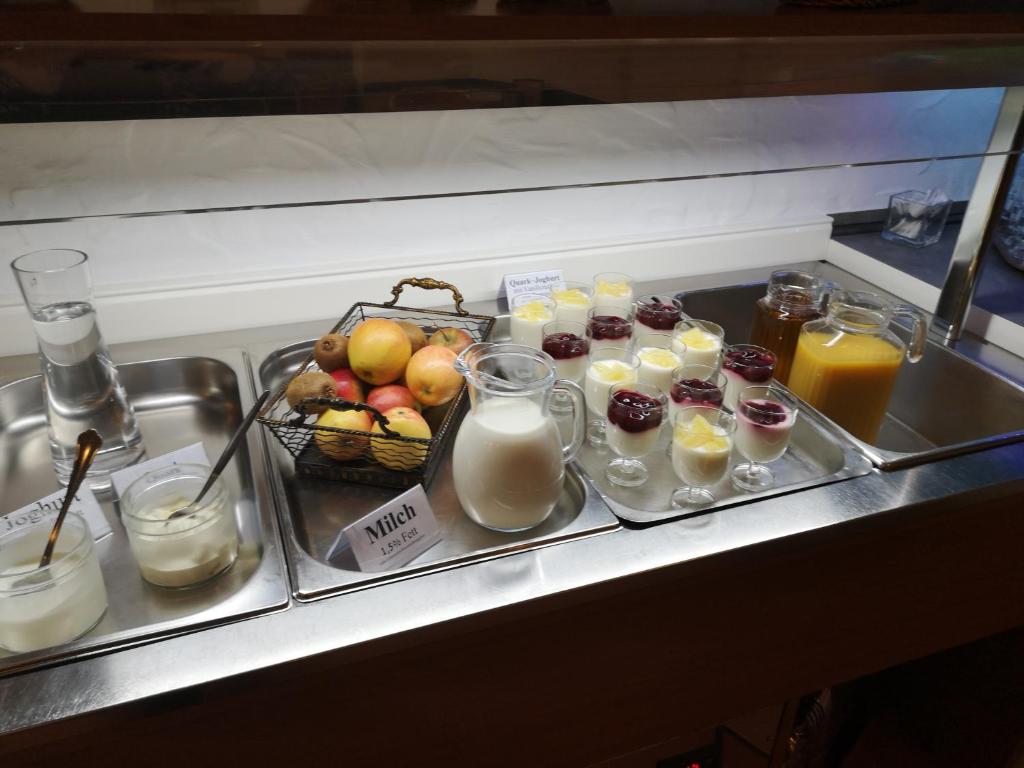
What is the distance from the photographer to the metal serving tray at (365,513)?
2.45 feet

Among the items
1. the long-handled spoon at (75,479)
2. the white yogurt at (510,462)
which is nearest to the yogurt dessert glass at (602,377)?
the white yogurt at (510,462)

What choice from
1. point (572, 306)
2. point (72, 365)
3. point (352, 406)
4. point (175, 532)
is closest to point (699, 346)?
point (572, 306)

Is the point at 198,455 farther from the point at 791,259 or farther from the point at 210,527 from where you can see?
the point at 791,259

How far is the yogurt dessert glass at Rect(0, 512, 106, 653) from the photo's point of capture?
0.64 metres

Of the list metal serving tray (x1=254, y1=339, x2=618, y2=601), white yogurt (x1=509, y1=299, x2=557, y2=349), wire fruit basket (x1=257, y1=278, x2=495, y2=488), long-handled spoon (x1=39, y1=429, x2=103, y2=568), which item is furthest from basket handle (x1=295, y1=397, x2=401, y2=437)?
white yogurt (x1=509, y1=299, x2=557, y2=349)

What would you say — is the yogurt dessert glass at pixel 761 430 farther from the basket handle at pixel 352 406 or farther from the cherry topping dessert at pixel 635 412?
the basket handle at pixel 352 406

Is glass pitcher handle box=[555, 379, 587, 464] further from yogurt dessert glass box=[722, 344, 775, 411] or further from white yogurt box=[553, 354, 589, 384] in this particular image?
yogurt dessert glass box=[722, 344, 775, 411]

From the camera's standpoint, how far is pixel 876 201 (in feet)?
5.24

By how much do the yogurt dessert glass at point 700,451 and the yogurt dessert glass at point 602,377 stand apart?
102mm

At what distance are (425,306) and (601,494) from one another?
56 cm

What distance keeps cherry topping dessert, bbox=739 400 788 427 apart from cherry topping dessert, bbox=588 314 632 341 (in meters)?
0.22

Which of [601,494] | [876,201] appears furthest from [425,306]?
[876,201]

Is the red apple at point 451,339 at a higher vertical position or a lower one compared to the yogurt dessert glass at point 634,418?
higher

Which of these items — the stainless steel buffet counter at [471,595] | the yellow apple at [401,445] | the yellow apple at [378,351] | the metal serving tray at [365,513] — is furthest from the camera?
the yellow apple at [378,351]
